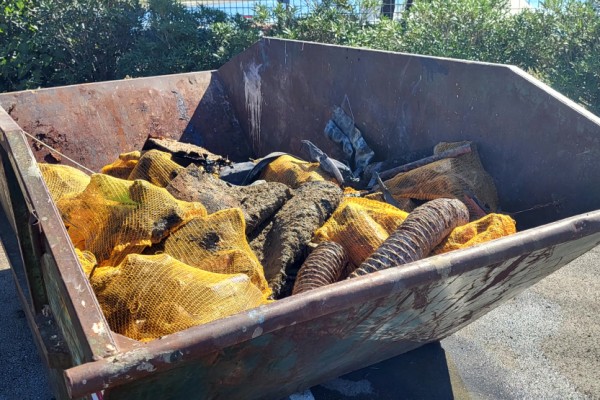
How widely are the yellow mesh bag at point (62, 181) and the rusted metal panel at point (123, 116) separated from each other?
1.04 meters

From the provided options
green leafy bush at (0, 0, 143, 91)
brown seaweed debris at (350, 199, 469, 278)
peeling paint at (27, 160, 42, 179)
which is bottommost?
green leafy bush at (0, 0, 143, 91)

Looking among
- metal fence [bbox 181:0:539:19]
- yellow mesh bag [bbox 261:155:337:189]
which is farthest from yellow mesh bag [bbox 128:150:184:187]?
metal fence [bbox 181:0:539:19]

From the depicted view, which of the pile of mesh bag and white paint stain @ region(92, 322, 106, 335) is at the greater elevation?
white paint stain @ region(92, 322, 106, 335)

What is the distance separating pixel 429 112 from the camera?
347 centimetres

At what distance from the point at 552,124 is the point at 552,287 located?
5.35ft

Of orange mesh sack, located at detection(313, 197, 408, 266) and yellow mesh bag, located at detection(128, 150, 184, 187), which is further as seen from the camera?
yellow mesh bag, located at detection(128, 150, 184, 187)

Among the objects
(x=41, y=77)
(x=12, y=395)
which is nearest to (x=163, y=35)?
(x=41, y=77)

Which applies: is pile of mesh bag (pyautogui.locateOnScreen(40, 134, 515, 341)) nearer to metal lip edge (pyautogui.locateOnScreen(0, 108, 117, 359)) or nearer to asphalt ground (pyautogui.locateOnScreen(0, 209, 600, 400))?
metal lip edge (pyautogui.locateOnScreen(0, 108, 117, 359))

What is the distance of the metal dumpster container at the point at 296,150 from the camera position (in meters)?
1.52

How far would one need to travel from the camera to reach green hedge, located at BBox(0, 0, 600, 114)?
6.14 metres

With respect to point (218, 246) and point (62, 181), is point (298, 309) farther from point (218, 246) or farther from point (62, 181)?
point (62, 181)

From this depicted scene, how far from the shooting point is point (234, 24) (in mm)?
7828

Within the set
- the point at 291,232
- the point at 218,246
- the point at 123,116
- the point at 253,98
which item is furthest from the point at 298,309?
the point at 253,98

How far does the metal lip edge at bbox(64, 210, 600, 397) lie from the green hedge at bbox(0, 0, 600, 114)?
4497 millimetres
